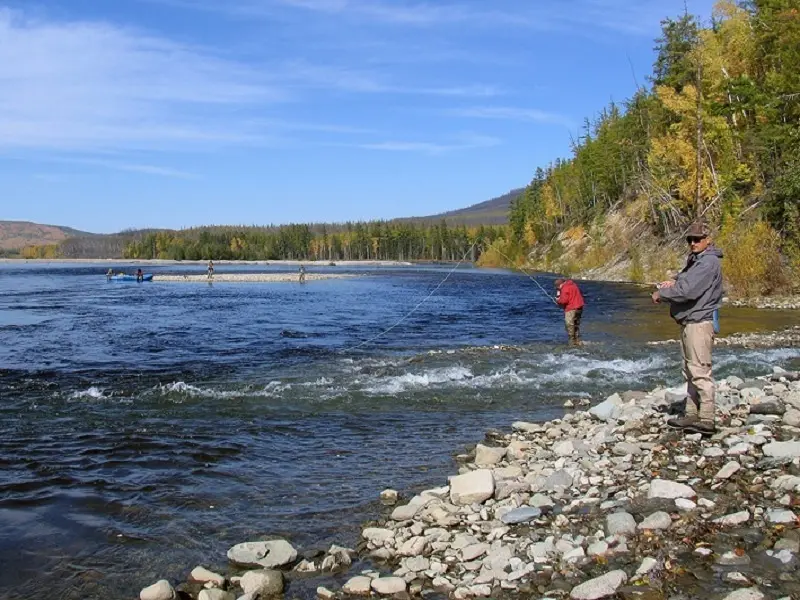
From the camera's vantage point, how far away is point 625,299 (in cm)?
3875

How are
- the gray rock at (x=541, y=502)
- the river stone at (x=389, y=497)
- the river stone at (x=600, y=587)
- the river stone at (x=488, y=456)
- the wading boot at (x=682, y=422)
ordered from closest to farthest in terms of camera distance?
the river stone at (x=600, y=587) < the gray rock at (x=541, y=502) < the river stone at (x=389, y=497) < the wading boot at (x=682, y=422) < the river stone at (x=488, y=456)

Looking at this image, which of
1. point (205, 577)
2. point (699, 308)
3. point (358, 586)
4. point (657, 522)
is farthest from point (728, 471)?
point (205, 577)

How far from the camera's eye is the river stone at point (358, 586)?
5.67 m

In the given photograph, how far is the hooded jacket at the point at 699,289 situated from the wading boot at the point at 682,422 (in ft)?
4.06

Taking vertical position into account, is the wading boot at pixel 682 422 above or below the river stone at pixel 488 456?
above

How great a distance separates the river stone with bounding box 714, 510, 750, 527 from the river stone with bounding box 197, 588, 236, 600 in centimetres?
425

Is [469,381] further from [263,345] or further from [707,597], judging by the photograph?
[707,597]

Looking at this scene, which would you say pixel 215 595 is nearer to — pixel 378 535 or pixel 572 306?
pixel 378 535

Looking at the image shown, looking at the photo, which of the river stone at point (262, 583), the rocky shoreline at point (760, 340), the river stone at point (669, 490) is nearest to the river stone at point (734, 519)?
the river stone at point (669, 490)

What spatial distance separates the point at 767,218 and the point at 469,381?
30.2 meters

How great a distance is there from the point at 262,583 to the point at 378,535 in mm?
1387

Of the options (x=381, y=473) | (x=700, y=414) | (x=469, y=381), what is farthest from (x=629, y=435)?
(x=469, y=381)

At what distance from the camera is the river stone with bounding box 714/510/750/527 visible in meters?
5.78

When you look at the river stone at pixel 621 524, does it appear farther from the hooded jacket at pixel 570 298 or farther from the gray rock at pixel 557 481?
→ the hooded jacket at pixel 570 298
